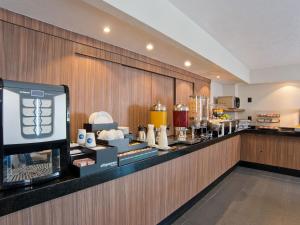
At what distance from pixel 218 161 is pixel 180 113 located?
1221 millimetres

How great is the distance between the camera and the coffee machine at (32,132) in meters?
1.07

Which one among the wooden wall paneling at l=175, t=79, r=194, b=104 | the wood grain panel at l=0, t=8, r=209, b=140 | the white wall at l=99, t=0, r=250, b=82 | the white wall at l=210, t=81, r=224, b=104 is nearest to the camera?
the white wall at l=99, t=0, r=250, b=82

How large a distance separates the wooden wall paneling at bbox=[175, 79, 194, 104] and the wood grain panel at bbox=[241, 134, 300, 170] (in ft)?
5.91

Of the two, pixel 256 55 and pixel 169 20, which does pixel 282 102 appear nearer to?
pixel 256 55

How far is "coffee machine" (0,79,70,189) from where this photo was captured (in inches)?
42.1

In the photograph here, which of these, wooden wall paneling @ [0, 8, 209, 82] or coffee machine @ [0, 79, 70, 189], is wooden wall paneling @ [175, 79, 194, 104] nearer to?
wooden wall paneling @ [0, 8, 209, 82]

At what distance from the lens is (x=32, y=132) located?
3.77 ft

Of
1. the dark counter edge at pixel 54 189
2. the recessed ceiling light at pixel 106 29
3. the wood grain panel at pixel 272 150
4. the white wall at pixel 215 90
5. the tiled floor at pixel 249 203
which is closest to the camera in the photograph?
the dark counter edge at pixel 54 189

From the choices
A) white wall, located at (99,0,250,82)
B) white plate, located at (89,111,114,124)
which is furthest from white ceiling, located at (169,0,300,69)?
white plate, located at (89,111,114,124)

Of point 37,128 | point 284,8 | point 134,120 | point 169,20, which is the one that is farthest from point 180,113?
point 37,128

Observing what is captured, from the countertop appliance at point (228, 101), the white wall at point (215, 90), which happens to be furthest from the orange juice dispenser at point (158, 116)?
the countertop appliance at point (228, 101)

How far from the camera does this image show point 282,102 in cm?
520

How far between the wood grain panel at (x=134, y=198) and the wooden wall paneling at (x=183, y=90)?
1273 mm

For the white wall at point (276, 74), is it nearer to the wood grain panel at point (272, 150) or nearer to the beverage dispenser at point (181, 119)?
the wood grain panel at point (272, 150)
